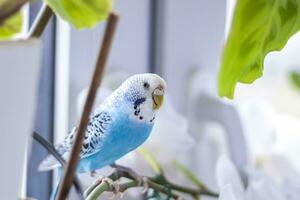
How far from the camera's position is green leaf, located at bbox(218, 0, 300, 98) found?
25cm

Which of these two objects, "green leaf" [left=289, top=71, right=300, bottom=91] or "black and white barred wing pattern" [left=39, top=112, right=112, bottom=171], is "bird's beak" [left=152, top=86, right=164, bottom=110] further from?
"green leaf" [left=289, top=71, right=300, bottom=91]

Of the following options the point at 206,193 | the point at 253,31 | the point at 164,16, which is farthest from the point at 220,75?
the point at 164,16

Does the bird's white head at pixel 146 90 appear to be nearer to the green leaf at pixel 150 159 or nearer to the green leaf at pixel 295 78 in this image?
the green leaf at pixel 150 159

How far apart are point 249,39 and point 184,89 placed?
0.30 m

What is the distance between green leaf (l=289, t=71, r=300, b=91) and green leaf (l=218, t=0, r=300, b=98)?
0.32 m

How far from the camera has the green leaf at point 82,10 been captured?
214mm

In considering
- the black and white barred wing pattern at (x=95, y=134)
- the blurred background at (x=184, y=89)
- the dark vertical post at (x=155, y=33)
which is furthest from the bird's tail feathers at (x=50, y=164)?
the dark vertical post at (x=155, y=33)

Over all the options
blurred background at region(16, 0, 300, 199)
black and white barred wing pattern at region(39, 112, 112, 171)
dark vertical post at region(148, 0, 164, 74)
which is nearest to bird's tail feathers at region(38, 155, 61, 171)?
→ black and white barred wing pattern at region(39, 112, 112, 171)

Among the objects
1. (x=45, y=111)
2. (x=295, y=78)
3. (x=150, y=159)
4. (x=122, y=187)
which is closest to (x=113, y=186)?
(x=122, y=187)

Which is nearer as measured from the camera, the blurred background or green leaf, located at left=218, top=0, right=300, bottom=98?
green leaf, located at left=218, top=0, right=300, bottom=98

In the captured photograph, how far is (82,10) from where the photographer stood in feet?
0.72

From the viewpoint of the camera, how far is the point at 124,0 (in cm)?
49

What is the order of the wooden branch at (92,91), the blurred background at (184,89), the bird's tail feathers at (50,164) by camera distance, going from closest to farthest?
1. the wooden branch at (92,91)
2. the bird's tail feathers at (50,164)
3. the blurred background at (184,89)

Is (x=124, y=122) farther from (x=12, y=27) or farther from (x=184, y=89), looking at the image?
(x=184, y=89)
